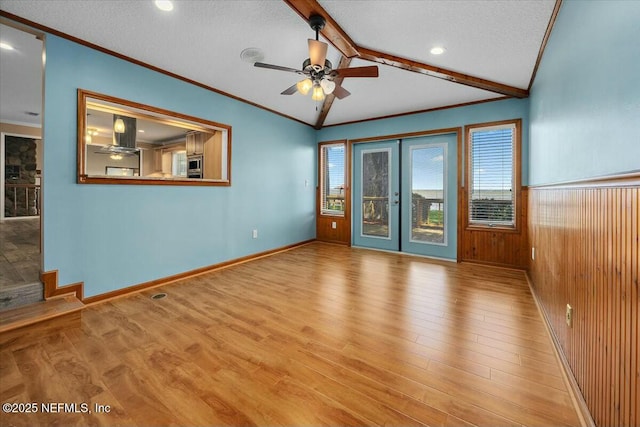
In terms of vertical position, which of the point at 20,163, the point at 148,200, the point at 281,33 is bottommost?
the point at 148,200

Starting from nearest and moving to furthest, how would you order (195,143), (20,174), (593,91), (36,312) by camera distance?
(593,91), (36,312), (195,143), (20,174)

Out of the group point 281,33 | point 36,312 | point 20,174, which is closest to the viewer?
point 36,312

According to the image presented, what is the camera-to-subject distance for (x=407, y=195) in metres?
4.89

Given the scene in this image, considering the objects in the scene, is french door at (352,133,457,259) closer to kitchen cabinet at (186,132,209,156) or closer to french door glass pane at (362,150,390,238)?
french door glass pane at (362,150,390,238)

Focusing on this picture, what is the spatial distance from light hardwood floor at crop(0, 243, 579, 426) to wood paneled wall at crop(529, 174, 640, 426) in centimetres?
26

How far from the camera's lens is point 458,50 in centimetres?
291

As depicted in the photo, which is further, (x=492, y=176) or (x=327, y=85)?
(x=492, y=176)

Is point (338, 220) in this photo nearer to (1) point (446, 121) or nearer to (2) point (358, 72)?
(1) point (446, 121)

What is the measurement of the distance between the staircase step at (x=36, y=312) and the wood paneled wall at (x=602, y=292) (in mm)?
3467

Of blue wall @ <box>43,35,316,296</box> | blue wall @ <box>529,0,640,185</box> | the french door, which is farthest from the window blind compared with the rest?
blue wall @ <box>43,35,316,296</box>

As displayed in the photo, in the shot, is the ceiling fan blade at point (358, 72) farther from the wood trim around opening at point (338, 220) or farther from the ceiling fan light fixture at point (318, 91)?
the wood trim around opening at point (338, 220)

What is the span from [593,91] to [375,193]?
3.94 m

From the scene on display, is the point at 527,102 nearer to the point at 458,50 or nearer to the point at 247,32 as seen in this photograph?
the point at 458,50

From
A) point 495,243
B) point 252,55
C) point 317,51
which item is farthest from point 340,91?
point 495,243
